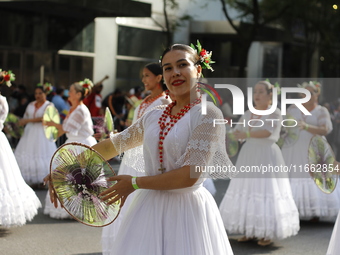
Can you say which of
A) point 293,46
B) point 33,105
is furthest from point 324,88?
point 33,105

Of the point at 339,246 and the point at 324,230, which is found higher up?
the point at 339,246

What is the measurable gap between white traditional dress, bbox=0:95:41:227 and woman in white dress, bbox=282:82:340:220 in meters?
3.59

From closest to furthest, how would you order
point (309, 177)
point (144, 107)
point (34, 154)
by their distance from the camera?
point (144, 107) → point (309, 177) → point (34, 154)

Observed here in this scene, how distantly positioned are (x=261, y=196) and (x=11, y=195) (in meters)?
3.10

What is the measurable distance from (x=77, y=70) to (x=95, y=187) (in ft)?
63.3

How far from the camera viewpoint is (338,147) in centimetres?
1962

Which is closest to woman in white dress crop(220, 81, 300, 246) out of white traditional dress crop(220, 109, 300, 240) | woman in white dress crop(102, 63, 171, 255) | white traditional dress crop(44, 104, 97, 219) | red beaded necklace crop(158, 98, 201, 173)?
white traditional dress crop(220, 109, 300, 240)

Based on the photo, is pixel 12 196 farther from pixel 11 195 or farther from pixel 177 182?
pixel 177 182

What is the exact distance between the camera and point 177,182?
3.94m

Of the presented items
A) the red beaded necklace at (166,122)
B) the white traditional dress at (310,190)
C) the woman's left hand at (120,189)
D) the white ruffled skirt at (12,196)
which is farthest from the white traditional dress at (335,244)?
the white ruffled skirt at (12,196)

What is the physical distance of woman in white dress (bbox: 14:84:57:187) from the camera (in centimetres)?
1210

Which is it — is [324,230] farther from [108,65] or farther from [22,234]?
[108,65]

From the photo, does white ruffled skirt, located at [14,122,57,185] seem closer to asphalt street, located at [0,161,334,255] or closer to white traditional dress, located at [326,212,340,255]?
asphalt street, located at [0,161,334,255]

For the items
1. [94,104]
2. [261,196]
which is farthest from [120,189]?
[94,104]
